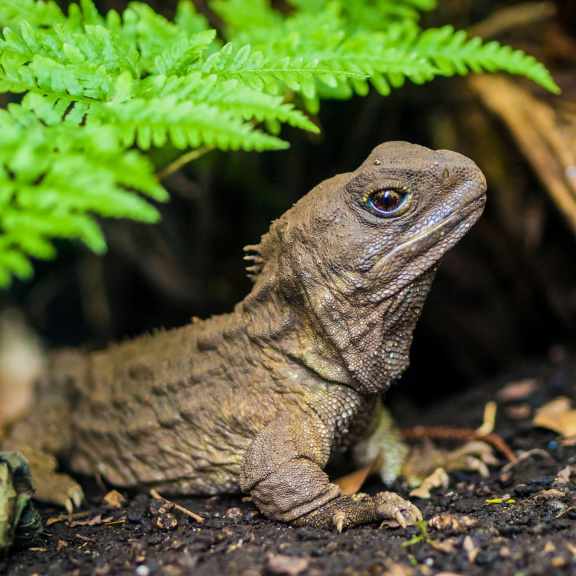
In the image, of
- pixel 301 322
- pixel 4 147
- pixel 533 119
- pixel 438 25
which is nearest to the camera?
pixel 4 147

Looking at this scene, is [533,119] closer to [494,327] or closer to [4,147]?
[494,327]

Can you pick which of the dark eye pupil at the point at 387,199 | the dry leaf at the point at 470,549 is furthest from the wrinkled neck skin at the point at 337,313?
the dry leaf at the point at 470,549

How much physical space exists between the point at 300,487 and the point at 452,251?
495 cm

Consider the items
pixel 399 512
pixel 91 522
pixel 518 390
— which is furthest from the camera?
pixel 518 390

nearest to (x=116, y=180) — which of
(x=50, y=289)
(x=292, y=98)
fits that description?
(x=292, y=98)

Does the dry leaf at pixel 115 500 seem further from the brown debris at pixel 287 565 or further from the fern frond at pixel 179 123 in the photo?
the fern frond at pixel 179 123

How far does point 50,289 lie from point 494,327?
22.9ft

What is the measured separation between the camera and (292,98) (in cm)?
570

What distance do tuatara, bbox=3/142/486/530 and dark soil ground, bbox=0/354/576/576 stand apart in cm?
25

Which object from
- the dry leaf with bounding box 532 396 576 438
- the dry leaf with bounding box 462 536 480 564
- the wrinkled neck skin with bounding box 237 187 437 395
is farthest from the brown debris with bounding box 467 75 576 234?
A: the dry leaf with bounding box 462 536 480 564

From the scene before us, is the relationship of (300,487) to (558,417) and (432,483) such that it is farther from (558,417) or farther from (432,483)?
(558,417)

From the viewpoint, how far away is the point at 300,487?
13.2 feet

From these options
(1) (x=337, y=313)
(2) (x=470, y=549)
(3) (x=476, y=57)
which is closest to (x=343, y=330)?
(1) (x=337, y=313)

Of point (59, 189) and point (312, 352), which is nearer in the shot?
point (59, 189)
